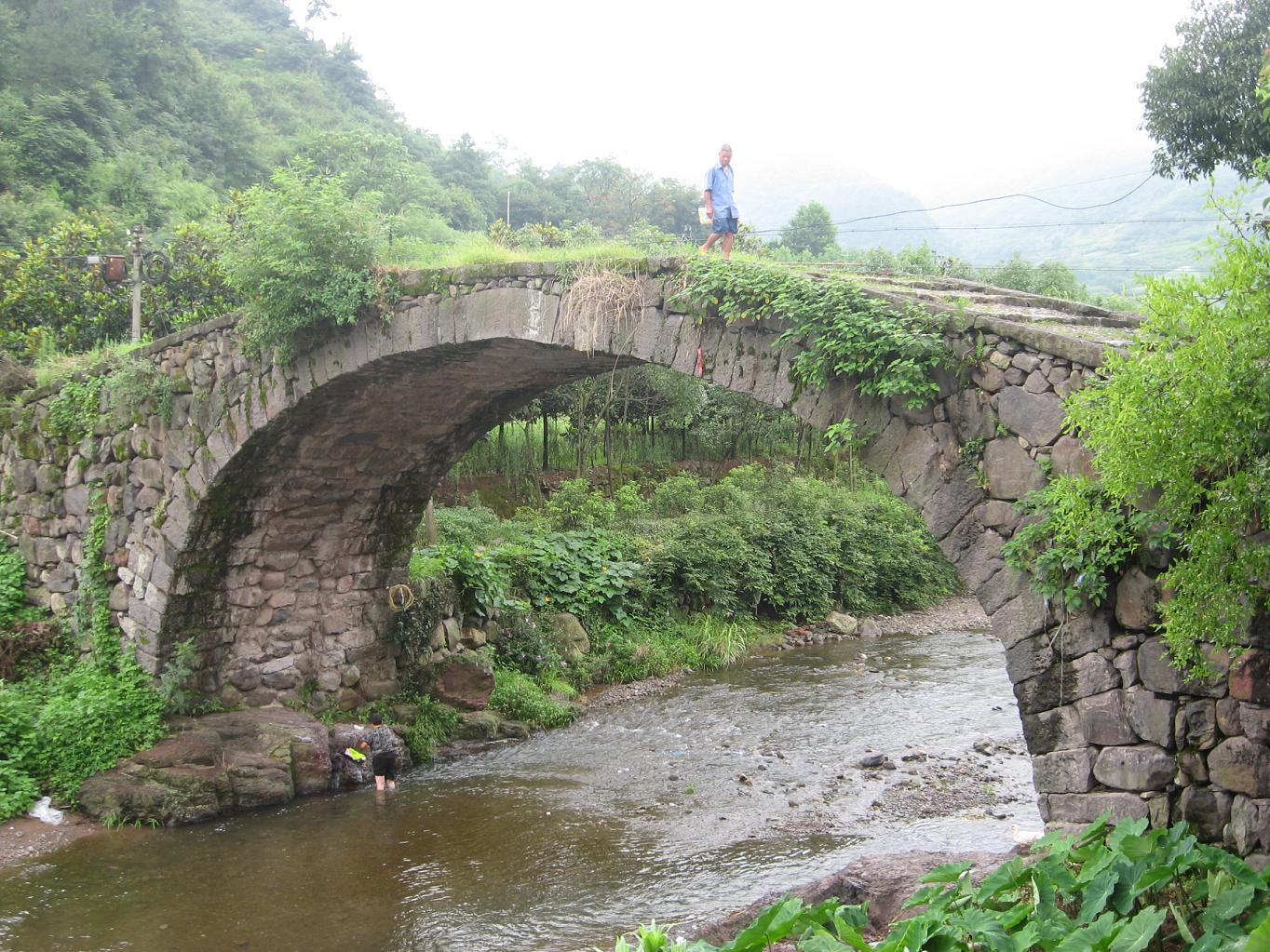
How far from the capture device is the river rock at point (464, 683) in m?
11.3

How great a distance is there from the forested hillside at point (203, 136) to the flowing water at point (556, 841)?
13.7m

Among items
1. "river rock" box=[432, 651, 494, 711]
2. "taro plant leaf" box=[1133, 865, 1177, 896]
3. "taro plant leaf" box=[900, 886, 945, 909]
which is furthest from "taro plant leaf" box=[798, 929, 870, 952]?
"river rock" box=[432, 651, 494, 711]

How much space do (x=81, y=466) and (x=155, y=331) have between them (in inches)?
217

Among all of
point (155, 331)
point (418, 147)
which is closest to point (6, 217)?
point (155, 331)

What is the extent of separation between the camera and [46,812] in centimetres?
864

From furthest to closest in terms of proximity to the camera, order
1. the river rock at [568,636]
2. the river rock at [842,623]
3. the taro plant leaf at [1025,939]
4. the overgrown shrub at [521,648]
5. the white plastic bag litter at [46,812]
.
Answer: the river rock at [842,623] < the river rock at [568,636] < the overgrown shrub at [521,648] < the white plastic bag litter at [46,812] < the taro plant leaf at [1025,939]

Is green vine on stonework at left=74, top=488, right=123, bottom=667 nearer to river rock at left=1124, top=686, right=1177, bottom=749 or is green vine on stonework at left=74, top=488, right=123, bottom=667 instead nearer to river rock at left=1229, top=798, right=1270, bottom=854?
river rock at left=1124, top=686, right=1177, bottom=749

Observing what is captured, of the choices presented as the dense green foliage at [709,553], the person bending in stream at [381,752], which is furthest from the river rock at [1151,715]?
the dense green foliage at [709,553]

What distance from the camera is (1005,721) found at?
427 inches

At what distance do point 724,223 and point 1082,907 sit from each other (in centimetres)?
536

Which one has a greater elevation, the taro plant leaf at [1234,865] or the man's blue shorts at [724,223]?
the man's blue shorts at [724,223]

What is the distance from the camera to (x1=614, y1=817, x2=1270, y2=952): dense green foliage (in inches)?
144

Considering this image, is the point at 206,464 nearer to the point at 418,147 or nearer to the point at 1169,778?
the point at 1169,778

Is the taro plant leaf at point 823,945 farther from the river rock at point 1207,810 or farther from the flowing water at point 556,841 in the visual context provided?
the flowing water at point 556,841
